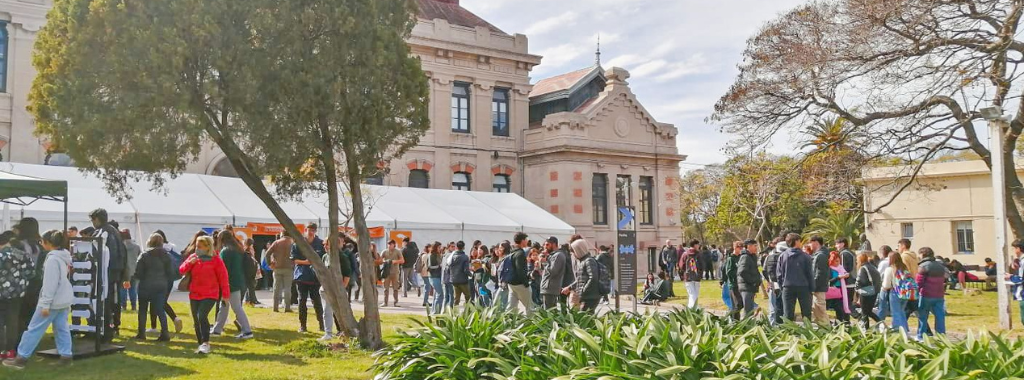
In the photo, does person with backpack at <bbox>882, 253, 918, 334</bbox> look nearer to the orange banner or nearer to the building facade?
the orange banner

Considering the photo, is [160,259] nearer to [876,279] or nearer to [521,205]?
[876,279]

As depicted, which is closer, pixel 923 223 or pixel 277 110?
pixel 277 110

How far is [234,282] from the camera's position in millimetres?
12008

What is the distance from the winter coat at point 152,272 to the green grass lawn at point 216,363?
71 centimetres

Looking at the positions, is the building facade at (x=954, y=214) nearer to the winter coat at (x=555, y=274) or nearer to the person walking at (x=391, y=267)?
the person walking at (x=391, y=267)

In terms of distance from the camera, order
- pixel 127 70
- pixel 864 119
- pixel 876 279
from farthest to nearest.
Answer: pixel 864 119
pixel 876 279
pixel 127 70

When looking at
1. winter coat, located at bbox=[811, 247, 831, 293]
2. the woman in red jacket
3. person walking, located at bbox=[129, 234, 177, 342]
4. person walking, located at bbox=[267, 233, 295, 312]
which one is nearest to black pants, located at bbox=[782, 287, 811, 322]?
winter coat, located at bbox=[811, 247, 831, 293]

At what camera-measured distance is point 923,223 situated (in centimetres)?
3472

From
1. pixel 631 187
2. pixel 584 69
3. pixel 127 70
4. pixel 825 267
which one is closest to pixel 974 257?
pixel 631 187

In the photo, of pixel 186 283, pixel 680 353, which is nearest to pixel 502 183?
pixel 186 283

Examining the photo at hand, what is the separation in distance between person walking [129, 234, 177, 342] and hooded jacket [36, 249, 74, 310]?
223 centimetres

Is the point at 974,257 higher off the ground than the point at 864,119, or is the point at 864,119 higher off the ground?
the point at 864,119

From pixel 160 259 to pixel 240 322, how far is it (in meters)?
1.41

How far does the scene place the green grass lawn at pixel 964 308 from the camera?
1435 centimetres
